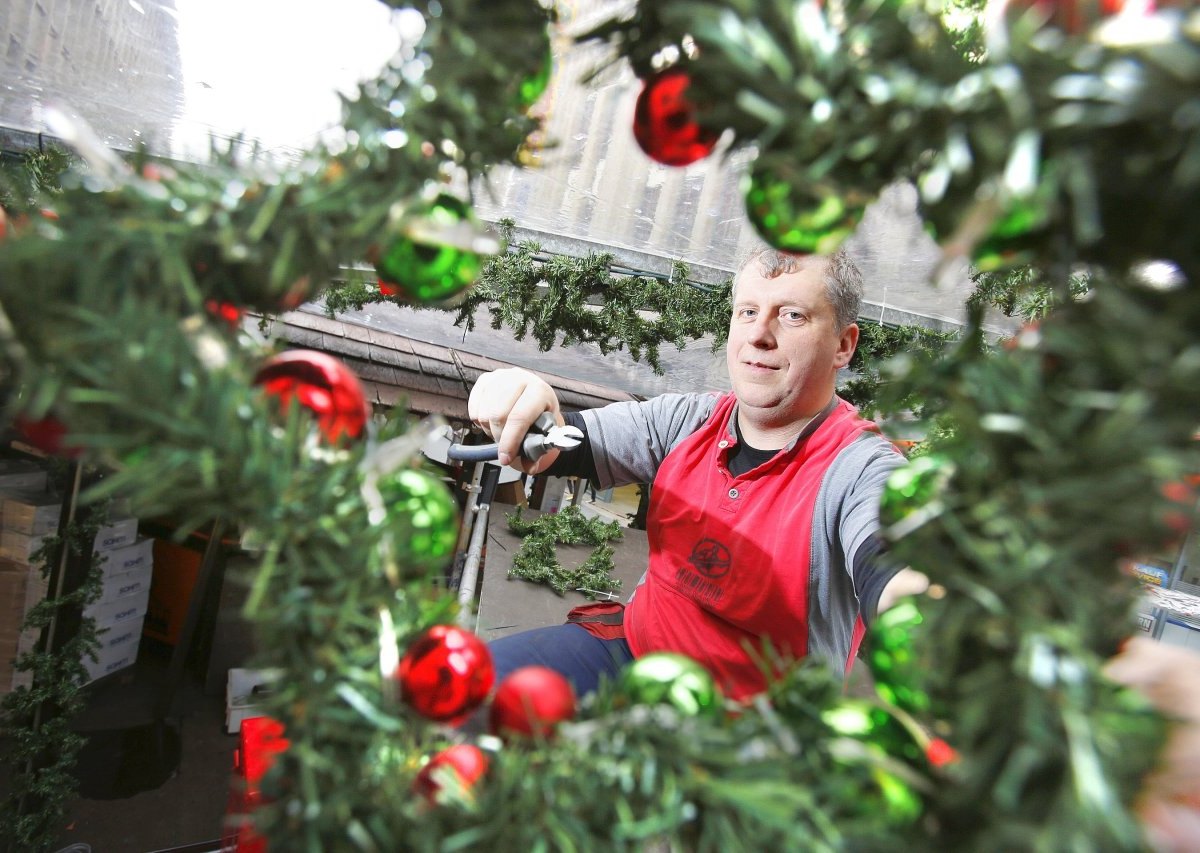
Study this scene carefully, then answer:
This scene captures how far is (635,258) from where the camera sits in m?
2.38

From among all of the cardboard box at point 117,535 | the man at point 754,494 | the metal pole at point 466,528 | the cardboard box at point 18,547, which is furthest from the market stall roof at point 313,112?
the cardboard box at point 117,535

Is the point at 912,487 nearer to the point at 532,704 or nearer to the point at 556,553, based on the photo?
the point at 532,704

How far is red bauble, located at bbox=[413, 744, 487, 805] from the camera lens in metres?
0.31

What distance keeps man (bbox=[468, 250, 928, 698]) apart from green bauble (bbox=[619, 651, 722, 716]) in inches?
22.9

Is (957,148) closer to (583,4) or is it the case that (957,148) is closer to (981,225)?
(981,225)

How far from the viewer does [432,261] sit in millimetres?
370

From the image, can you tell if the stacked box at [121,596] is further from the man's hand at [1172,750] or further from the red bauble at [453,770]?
the man's hand at [1172,750]

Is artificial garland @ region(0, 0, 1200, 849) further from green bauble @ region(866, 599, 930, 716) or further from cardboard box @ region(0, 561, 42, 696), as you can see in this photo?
cardboard box @ region(0, 561, 42, 696)

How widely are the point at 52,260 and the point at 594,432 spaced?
1154 millimetres

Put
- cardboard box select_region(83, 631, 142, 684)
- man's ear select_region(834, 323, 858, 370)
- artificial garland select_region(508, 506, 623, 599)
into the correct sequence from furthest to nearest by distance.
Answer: cardboard box select_region(83, 631, 142, 684), artificial garland select_region(508, 506, 623, 599), man's ear select_region(834, 323, 858, 370)

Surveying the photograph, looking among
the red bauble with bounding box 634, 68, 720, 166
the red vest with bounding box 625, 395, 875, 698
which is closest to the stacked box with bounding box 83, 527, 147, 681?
the red vest with bounding box 625, 395, 875, 698

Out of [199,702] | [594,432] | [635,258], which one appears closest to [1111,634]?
[594,432]

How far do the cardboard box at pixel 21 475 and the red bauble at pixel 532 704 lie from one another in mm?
2545

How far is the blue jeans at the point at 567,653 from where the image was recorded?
39.2 inches
